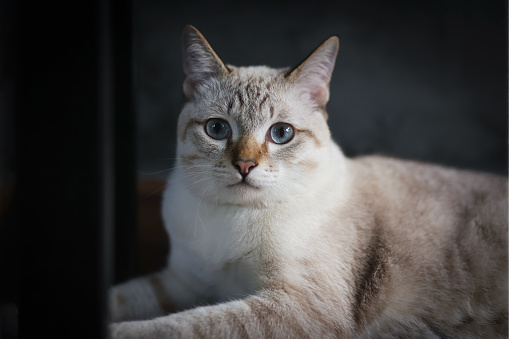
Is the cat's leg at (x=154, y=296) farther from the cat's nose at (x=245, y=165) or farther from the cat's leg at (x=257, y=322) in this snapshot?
the cat's nose at (x=245, y=165)

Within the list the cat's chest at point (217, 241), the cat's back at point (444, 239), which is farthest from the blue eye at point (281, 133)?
the cat's back at point (444, 239)

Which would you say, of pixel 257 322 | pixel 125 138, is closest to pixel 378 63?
pixel 125 138

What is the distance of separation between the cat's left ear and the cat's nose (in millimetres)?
447

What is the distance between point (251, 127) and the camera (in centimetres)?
164

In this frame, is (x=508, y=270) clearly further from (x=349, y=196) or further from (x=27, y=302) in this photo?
(x=27, y=302)

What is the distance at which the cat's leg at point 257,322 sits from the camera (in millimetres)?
1390

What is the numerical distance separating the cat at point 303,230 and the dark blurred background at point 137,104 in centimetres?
41

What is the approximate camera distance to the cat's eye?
1.69m

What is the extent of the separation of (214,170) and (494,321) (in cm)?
125

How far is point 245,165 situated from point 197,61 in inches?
22.3

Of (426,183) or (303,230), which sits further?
(426,183)

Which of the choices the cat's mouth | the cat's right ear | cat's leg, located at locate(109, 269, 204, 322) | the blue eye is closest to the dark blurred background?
cat's leg, located at locate(109, 269, 204, 322)

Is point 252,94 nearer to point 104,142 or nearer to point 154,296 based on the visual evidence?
point 104,142

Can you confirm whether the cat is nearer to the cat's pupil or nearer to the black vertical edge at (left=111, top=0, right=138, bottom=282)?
the cat's pupil
